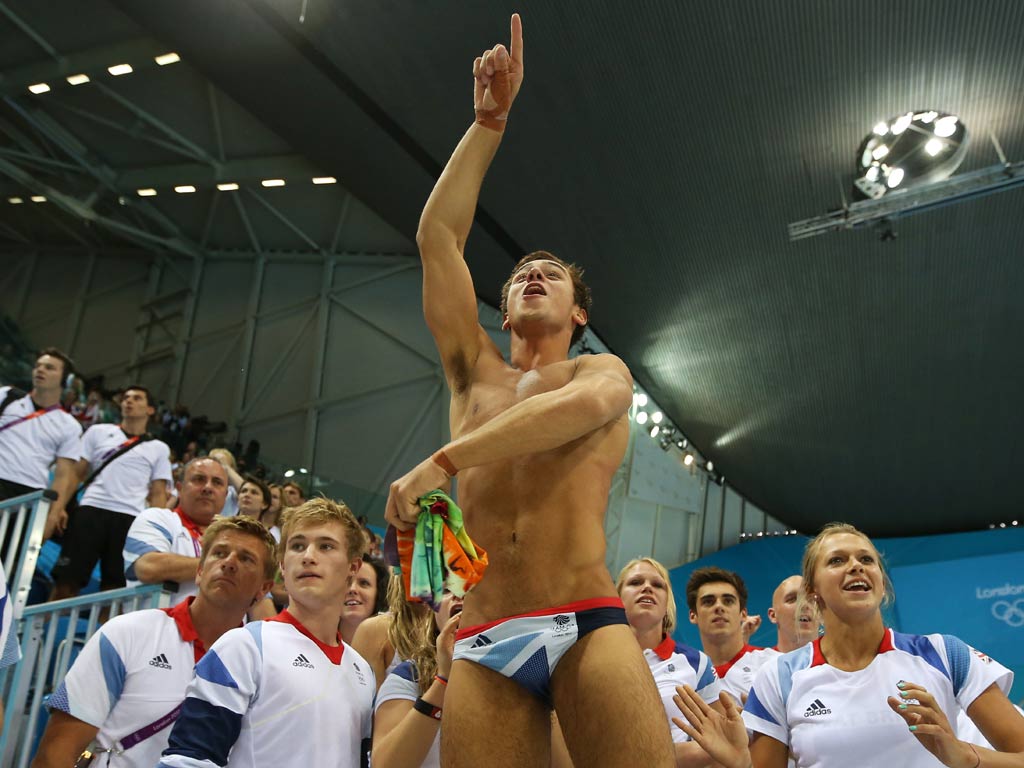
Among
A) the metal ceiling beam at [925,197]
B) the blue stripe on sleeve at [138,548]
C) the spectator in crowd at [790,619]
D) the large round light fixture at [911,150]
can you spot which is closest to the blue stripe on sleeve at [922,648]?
the spectator in crowd at [790,619]

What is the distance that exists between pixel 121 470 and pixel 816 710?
5.48 m

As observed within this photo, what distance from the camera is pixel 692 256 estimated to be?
14.0 metres

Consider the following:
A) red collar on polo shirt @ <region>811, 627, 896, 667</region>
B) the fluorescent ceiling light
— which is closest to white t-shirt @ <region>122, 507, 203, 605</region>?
red collar on polo shirt @ <region>811, 627, 896, 667</region>

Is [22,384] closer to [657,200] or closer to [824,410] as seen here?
[657,200]

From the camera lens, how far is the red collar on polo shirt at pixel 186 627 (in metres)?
3.92

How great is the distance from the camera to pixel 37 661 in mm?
5391

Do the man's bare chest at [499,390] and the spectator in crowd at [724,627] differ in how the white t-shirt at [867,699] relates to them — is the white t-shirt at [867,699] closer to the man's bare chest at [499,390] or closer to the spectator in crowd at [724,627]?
the man's bare chest at [499,390]

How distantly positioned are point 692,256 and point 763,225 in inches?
Answer: 50.4

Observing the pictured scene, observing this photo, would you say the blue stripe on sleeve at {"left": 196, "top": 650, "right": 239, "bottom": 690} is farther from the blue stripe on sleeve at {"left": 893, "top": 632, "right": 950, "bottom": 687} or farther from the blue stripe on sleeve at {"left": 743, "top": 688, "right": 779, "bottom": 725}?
the blue stripe on sleeve at {"left": 893, "top": 632, "right": 950, "bottom": 687}

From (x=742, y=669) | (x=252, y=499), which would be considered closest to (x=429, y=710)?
(x=742, y=669)

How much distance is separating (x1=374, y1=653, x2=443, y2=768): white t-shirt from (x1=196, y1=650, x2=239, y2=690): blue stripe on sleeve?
0.57 metres

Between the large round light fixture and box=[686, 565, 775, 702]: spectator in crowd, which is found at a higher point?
the large round light fixture

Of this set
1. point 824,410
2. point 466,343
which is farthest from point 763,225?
point 466,343

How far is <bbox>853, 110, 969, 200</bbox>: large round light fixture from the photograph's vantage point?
10703mm
